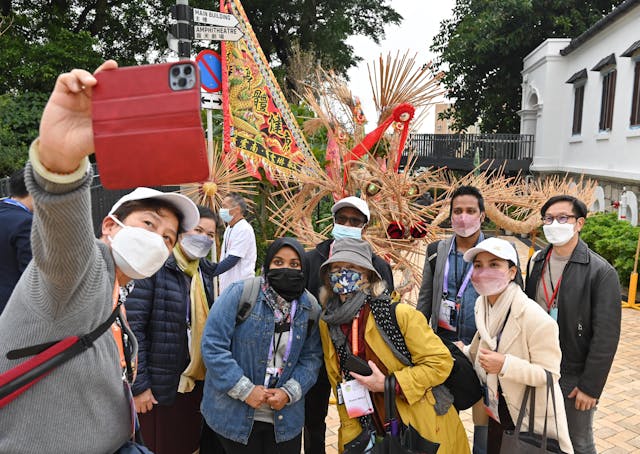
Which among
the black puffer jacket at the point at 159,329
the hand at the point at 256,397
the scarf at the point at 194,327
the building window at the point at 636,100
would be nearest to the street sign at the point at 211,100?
the scarf at the point at 194,327

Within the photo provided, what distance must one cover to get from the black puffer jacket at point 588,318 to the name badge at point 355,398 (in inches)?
43.1

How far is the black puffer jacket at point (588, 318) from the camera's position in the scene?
2.35 m

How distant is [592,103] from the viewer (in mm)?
12625

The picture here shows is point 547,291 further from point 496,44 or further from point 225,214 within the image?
point 496,44

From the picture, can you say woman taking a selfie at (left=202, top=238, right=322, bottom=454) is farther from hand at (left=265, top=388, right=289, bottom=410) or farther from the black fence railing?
the black fence railing

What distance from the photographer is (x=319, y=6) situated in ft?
59.2

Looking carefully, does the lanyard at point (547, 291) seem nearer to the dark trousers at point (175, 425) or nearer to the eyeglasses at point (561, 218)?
the eyeglasses at point (561, 218)

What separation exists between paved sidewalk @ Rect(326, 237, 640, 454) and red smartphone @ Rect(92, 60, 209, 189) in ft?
9.48

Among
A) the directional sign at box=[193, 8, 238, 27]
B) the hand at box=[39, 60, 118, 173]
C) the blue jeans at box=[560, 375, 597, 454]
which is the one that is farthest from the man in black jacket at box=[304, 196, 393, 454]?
the directional sign at box=[193, 8, 238, 27]

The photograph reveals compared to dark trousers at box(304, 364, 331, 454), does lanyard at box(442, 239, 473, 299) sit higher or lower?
higher

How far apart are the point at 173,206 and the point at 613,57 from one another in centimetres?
1251

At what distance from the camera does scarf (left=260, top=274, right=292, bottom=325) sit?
2295 mm

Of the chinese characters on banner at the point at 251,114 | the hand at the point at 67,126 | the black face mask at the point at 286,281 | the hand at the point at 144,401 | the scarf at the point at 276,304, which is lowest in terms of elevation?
the hand at the point at 144,401

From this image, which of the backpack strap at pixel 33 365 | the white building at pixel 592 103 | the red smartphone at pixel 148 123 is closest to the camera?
the red smartphone at pixel 148 123
